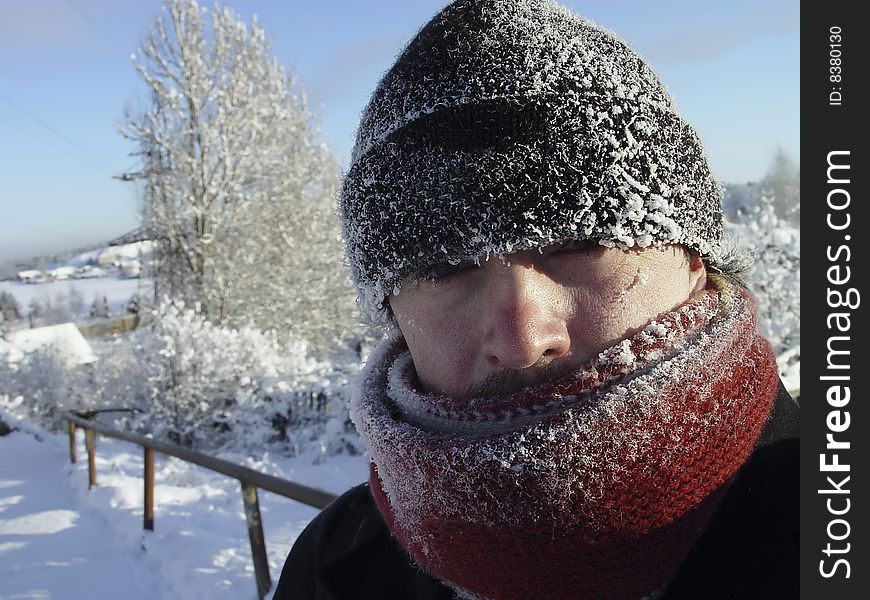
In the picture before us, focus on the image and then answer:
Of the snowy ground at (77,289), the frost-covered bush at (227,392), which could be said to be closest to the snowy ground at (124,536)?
the frost-covered bush at (227,392)

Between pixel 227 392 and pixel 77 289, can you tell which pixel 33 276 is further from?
pixel 227 392

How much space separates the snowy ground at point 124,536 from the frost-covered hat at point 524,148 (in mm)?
3391

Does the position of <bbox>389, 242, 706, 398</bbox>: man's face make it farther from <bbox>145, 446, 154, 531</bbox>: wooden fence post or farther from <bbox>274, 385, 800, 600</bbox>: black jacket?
<bbox>145, 446, 154, 531</bbox>: wooden fence post

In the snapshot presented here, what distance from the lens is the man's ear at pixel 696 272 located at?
40.8 inches

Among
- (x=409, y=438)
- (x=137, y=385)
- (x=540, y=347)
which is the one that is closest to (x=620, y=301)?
(x=540, y=347)

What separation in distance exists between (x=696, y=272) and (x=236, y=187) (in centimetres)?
1502

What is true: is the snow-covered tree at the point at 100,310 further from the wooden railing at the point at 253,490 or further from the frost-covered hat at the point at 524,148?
the frost-covered hat at the point at 524,148

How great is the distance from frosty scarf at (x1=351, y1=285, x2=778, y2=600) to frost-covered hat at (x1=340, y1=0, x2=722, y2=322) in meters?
0.21

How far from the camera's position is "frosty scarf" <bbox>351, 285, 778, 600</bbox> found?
30.9 inches

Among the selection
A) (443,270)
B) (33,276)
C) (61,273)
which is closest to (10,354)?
(443,270)

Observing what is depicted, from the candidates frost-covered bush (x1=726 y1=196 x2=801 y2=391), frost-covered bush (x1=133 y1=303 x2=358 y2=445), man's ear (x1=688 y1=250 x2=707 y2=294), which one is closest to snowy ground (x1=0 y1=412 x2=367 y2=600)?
frost-covered bush (x1=133 y1=303 x2=358 y2=445)

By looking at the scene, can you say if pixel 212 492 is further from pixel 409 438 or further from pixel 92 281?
pixel 92 281

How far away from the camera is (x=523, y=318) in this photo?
87 centimetres

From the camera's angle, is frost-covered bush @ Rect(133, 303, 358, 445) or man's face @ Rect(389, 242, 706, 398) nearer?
man's face @ Rect(389, 242, 706, 398)
